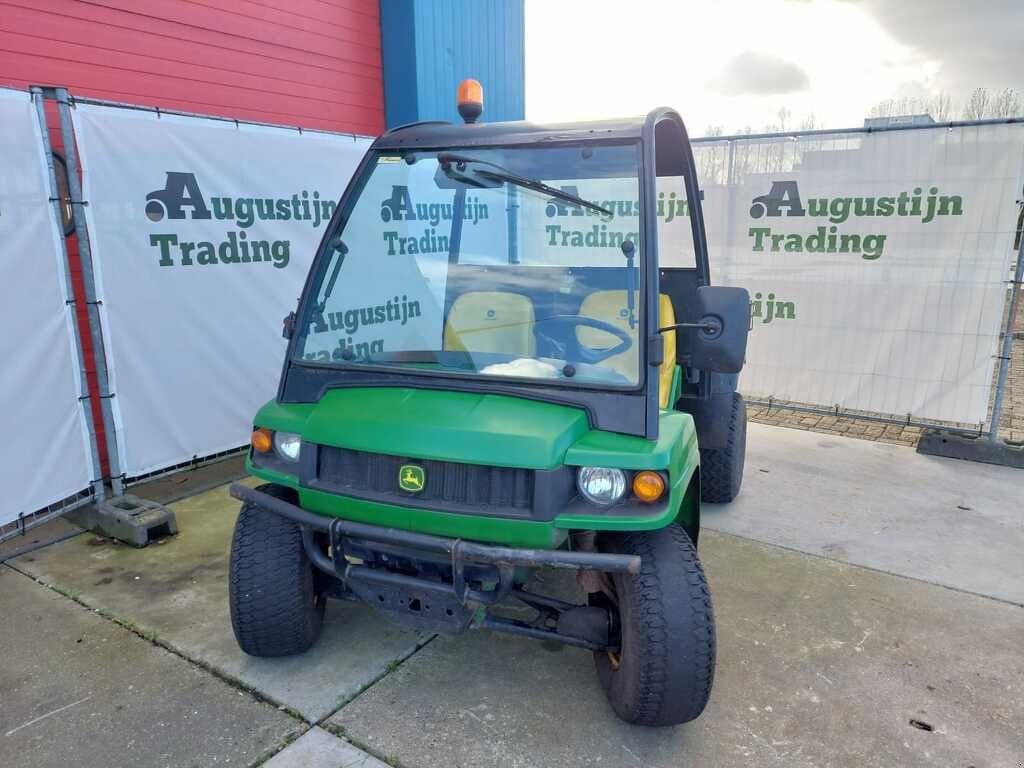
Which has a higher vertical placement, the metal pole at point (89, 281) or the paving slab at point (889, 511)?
the metal pole at point (89, 281)

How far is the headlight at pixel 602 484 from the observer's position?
2.35m

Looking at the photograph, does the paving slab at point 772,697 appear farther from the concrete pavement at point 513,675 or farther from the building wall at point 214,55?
the building wall at point 214,55

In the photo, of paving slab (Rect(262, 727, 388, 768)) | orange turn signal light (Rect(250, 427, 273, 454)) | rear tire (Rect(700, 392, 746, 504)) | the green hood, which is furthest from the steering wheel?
rear tire (Rect(700, 392, 746, 504))

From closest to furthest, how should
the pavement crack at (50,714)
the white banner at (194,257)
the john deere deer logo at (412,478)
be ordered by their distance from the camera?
1. the john deere deer logo at (412,478)
2. the pavement crack at (50,714)
3. the white banner at (194,257)

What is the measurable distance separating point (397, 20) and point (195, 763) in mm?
6787

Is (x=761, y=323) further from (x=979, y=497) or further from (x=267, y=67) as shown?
(x=267, y=67)

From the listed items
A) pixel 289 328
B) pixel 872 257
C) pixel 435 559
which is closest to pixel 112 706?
pixel 435 559

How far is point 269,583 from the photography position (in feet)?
9.13

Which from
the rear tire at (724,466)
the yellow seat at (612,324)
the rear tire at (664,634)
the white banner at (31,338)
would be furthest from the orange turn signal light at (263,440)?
the rear tire at (724,466)

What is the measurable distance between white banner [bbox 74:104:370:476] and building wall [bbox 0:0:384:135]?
1087 millimetres

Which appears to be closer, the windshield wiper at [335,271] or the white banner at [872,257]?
the windshield wiper at [335,271]

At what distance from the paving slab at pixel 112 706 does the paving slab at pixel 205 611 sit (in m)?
0.10

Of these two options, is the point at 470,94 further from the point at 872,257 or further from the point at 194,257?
the point at 872,257

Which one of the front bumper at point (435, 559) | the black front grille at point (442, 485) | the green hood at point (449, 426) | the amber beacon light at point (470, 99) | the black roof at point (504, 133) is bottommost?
the front bumper at point (435, 559)
